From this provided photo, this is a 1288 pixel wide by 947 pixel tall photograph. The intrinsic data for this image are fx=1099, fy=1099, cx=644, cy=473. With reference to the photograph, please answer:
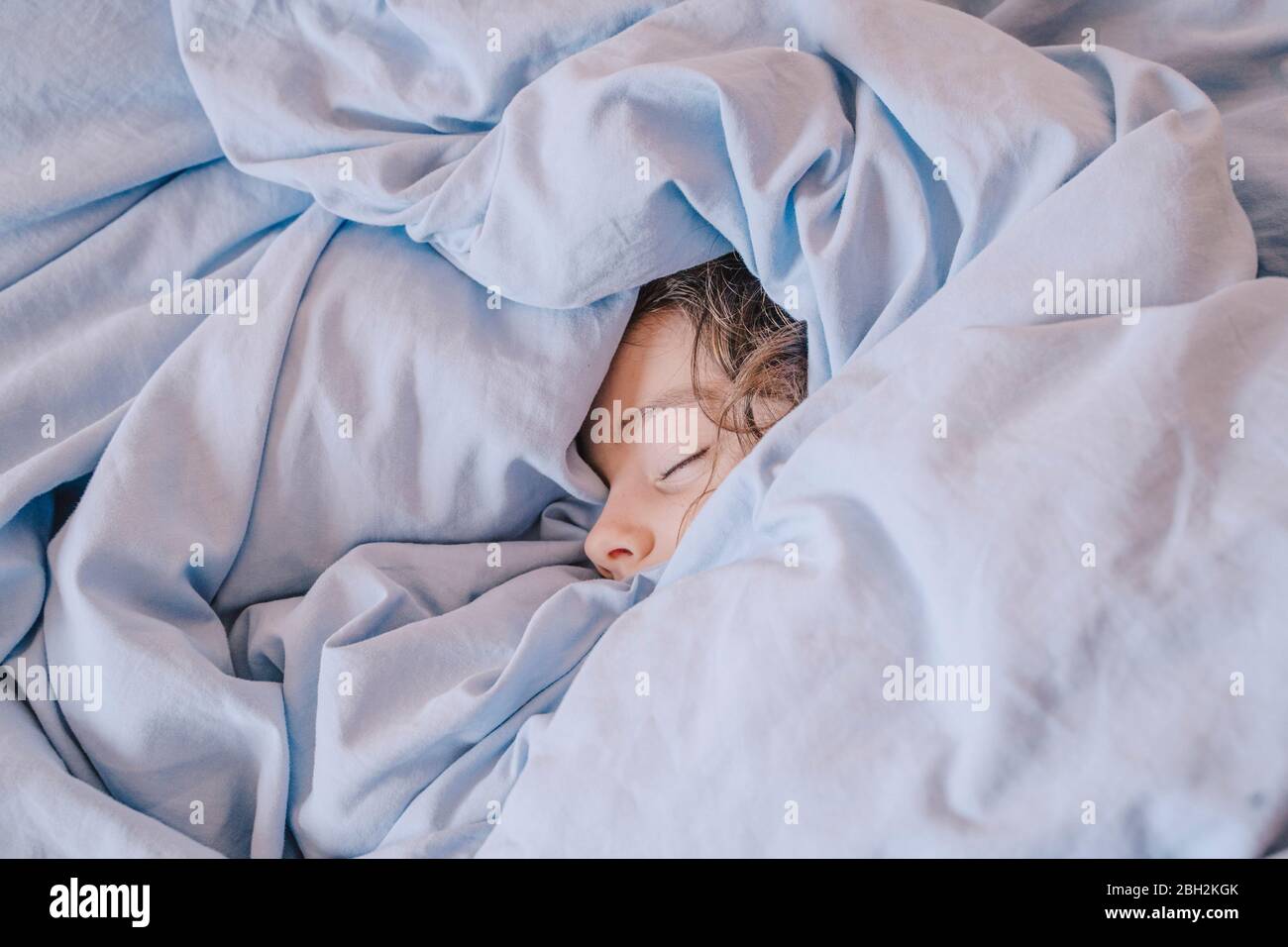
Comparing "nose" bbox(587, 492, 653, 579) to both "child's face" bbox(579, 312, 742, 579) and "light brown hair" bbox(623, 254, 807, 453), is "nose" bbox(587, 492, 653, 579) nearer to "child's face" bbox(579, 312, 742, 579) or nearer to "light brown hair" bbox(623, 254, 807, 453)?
"child's face" bbox(579, 312, 742, 579)

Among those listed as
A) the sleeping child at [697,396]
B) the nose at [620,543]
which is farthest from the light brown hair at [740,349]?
the nose at [620,543]

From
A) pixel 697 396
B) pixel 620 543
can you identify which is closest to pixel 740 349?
pixel 697 396

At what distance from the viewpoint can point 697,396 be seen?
0.87 metres

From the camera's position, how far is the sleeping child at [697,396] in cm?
86

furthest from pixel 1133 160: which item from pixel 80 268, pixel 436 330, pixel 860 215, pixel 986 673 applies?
pixel 80 268

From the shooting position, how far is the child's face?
0.86m

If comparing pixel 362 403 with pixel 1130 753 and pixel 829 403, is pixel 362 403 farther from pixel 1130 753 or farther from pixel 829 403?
pixel 1130 753

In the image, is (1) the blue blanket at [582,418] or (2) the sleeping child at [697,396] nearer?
(1) the blue blanket at [582,418]

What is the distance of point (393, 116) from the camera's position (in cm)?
89

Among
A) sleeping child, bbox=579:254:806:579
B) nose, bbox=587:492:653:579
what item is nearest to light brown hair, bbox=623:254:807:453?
sleeping child, bbox=579:254:806:579

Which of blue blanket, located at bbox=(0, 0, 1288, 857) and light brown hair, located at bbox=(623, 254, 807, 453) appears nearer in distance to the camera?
blue blanket, located at bbox=(0, 0, 1288, 857)

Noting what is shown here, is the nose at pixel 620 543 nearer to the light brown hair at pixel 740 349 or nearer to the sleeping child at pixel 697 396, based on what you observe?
the sleeping child at pixel 697 396

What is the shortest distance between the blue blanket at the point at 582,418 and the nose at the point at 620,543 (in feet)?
0.12

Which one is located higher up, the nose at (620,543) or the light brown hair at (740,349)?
the light brown hair at (740,349)
